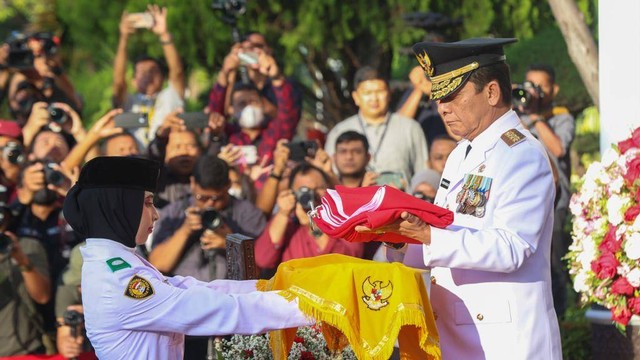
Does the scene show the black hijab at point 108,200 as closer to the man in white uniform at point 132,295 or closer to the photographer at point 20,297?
the man in white uniform at point 132,295

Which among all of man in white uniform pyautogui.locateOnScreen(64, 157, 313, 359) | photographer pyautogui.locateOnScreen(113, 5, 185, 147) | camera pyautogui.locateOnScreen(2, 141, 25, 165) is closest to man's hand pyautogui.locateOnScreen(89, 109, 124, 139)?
camera pyautogui.locateOnScreen(2, 141, 25, 165)

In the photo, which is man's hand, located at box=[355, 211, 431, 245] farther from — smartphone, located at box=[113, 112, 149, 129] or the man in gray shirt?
smartphone, located at box=[113, 112, 149, 129]

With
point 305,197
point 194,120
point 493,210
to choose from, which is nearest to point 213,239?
point 305,197

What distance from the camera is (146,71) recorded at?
10930 millimetres

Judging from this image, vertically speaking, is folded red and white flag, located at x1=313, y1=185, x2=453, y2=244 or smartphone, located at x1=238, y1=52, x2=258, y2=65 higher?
smartphone, located at x1=238, y1=52, x2=258, y2=65

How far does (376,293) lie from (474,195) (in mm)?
553

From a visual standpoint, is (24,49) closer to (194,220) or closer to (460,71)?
(194,220)

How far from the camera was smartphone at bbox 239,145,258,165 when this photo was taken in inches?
390

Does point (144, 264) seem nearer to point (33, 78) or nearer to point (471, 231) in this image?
point (471, 231)

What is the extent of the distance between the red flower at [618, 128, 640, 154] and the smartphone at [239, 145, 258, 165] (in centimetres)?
422

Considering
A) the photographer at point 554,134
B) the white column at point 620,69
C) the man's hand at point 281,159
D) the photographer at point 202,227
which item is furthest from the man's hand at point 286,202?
the white column at point 620,69

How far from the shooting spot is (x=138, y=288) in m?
4.94

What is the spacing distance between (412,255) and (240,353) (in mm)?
1080

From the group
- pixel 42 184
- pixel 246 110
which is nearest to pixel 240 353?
pixel 42 184
